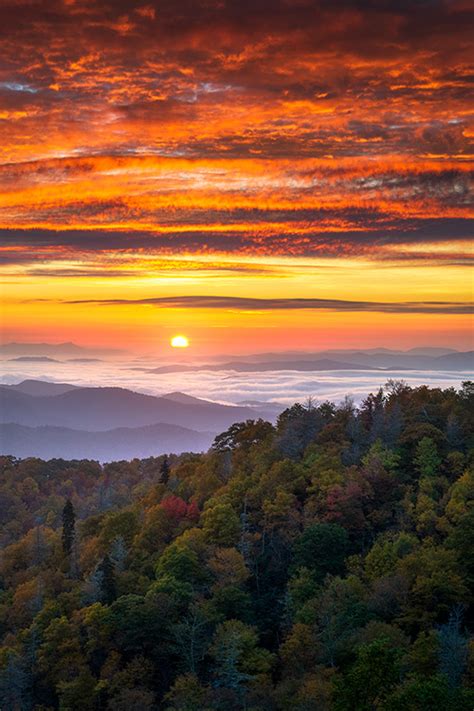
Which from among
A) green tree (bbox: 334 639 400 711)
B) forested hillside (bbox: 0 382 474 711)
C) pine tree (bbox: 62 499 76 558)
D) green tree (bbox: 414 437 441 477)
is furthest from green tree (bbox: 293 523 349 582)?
pine tree (bbox: 62 499 76 558)

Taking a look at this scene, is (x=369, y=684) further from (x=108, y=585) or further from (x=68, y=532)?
(x=68, y=532)

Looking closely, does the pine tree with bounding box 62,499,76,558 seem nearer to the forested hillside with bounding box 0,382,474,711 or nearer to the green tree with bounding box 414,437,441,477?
the forested hillside with bounding box 0,382,474,711

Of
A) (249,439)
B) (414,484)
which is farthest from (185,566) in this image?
(249,439)

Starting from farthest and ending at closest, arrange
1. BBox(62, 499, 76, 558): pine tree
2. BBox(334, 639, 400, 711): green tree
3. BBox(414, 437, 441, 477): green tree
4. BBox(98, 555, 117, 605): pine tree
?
BBox(62, 499, 76, 558): pine tree < BBox(414, 437, 441, 477): green tree < BBox(98, 555, 117, 605): pine tree < BBox(334, 639, 400, 711): green tree

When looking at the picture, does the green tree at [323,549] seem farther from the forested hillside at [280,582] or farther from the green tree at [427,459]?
the green tree at [427,459]

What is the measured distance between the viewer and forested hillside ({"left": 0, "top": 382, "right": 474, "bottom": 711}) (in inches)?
1716

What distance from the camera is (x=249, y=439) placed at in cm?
9269

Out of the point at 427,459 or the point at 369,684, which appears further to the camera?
the point at 427,459

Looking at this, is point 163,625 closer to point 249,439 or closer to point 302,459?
point 302,459

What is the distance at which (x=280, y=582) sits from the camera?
60.9m

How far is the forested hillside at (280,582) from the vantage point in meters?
43.6

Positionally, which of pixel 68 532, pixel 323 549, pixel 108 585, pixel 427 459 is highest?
pixel 427 459

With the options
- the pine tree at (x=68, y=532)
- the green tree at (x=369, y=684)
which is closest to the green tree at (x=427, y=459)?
the pine tree at (x=68, y=532)

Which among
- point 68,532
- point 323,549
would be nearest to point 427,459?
point 323,549
